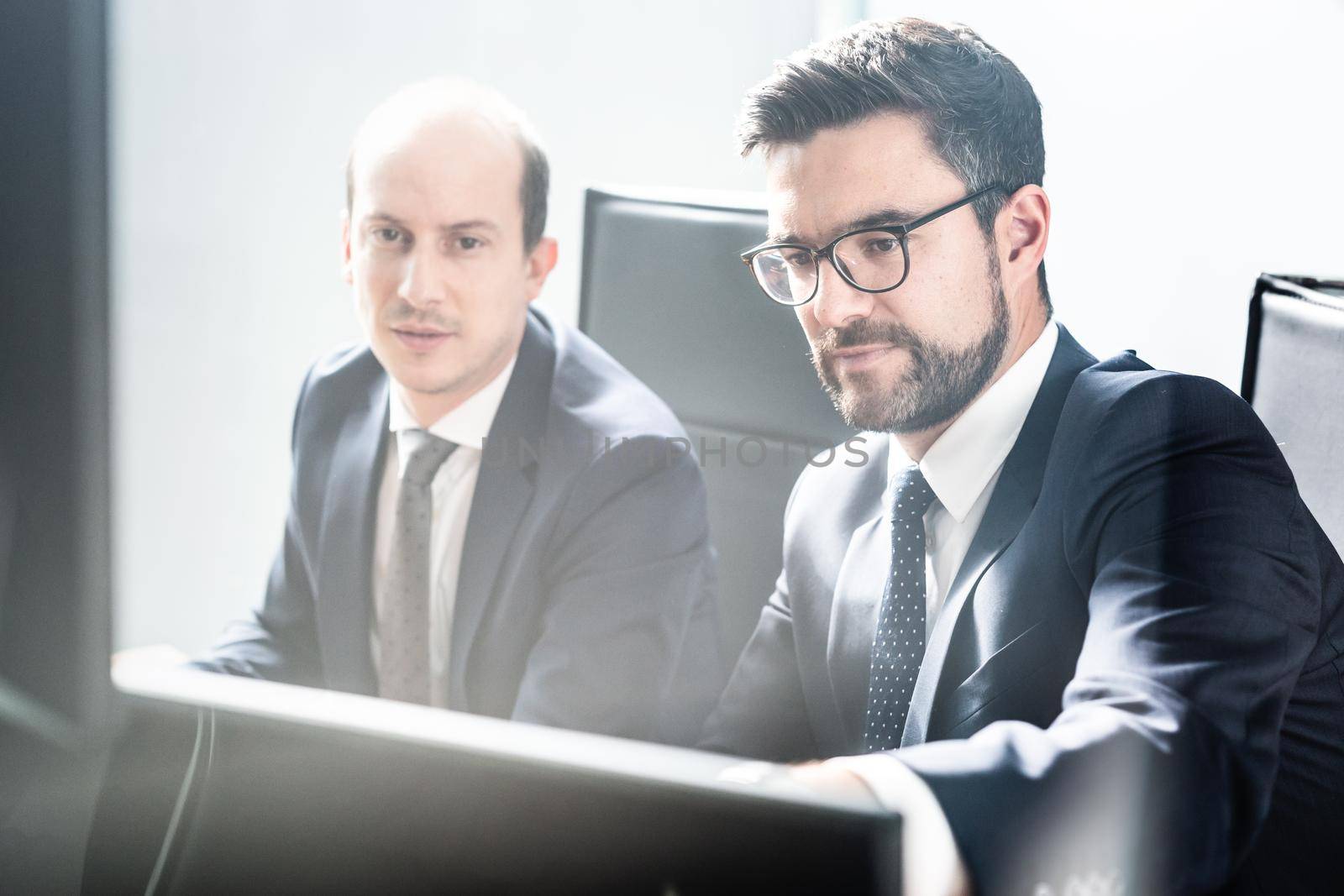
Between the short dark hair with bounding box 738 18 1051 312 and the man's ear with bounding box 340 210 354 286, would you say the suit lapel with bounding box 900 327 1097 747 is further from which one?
the man's ear with bounding box 340 210 354 286

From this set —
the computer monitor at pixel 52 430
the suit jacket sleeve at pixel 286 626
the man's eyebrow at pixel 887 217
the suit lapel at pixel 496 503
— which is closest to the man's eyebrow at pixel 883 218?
the man's eyebrow at pixel 887 217

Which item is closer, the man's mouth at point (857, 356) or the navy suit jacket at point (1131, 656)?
the navy suit jacket at point (1131, 656)

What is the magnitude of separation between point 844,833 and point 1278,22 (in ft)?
2.12

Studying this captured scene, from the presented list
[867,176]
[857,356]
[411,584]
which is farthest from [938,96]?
[411,584]

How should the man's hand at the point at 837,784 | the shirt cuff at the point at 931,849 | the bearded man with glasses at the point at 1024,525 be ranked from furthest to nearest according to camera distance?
the bearded man with glasses at the point at 1024,525 < the shirt cuff at the point at 931,849 < the man's hand at the point at 837,784

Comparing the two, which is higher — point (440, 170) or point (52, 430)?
point (440, 170)

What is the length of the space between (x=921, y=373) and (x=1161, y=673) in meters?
0.24

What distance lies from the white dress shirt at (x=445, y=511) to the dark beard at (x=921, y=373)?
0.31 m

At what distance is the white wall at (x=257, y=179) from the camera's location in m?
0.91

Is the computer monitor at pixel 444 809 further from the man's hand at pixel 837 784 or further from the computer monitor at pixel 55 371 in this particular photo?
the computer monitor at pixel 55 371

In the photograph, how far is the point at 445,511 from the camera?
893 mm

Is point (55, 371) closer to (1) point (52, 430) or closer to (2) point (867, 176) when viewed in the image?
(1) point (52, 430)

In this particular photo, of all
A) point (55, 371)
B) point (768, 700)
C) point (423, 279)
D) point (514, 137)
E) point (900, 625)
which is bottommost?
point (768, 700)

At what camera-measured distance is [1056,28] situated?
0.71m
